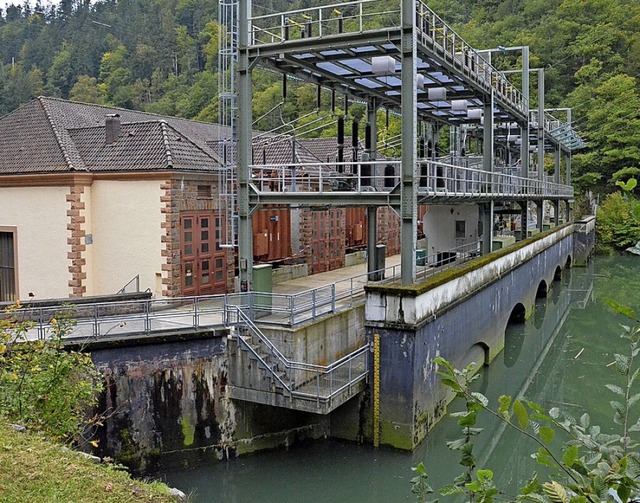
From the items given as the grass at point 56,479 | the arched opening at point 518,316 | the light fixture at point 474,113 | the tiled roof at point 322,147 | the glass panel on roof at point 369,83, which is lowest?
the arched opening at point 518,316

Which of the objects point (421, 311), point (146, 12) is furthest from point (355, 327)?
point (146, 12)

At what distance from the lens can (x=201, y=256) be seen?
18.8 metres

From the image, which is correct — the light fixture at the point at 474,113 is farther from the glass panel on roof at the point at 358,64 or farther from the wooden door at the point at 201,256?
the wooden door at the point at 201,256

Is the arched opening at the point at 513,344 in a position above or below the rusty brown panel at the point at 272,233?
below

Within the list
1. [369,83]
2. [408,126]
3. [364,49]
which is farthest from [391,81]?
[408,126]

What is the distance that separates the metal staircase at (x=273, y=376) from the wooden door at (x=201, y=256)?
15.3 ft

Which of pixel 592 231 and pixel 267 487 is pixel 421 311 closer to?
pixel 267 487

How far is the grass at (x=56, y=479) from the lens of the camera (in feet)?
21.1

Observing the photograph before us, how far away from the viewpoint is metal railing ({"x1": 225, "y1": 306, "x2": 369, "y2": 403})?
521 inches

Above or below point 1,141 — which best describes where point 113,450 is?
below

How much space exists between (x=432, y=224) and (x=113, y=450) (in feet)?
60.1

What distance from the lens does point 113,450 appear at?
40.2 feet

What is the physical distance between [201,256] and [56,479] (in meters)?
12.3

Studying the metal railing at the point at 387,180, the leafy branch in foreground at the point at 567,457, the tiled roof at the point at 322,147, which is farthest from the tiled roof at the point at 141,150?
the leafy branch in foreground at the point at 567,457
